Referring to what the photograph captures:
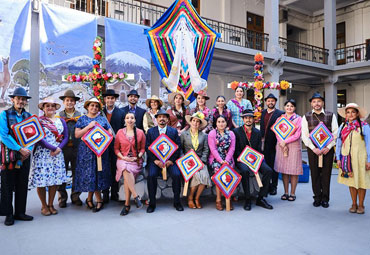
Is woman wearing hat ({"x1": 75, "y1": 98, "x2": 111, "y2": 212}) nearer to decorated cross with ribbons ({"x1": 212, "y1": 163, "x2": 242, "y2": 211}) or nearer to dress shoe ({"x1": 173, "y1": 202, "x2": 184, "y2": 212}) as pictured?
dress shoe ({"x1": 173, "y1": 202, "x2": 184, "y2": 212})

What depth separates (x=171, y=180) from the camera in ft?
12.5

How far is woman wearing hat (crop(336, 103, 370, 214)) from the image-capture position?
3.38 m

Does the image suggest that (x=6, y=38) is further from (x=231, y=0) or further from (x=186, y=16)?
(x=231, y=0)

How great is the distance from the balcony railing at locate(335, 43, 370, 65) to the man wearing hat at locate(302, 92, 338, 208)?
10.6 meters

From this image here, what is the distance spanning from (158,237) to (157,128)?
1.52 meters

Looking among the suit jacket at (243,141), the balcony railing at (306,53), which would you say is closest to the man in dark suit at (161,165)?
the suit jacket at (243,141)

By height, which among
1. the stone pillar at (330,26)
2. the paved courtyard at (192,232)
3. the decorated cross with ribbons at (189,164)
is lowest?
the paved courtyard at (192,232)

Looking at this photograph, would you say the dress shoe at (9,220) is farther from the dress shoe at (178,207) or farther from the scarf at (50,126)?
the dress shoe at (178,207)

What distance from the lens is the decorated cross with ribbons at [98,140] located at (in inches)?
134

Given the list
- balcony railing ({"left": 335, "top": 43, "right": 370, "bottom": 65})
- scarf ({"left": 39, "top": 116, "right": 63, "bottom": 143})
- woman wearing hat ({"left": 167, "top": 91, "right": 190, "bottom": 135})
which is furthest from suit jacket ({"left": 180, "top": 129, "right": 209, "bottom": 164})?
balcony railing ({"left": 335, "top": 43, "right": 370, "bottom": 65})

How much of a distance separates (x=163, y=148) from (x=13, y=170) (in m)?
1.75

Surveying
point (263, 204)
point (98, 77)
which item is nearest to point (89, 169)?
point (98, 77)

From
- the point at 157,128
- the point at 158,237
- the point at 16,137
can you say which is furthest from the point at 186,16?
the point at 158,237

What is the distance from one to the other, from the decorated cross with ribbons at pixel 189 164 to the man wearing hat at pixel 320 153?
5.05ft
